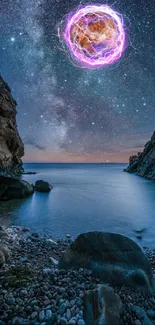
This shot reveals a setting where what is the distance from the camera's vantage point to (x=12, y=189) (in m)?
16.7

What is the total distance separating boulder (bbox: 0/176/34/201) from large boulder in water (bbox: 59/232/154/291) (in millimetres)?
A: 13271

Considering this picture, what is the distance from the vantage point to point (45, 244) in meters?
6.80

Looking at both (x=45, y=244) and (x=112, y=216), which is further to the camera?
(x=112, y=216)

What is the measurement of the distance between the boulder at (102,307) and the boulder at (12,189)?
1482 cm

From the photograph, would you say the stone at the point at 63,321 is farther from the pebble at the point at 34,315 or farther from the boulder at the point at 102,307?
the pebble at the point at 34,315

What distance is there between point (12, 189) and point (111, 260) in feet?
47.7

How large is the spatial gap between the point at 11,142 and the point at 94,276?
3619 cm

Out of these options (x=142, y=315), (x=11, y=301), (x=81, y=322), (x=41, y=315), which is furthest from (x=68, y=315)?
(x=142, y=315)

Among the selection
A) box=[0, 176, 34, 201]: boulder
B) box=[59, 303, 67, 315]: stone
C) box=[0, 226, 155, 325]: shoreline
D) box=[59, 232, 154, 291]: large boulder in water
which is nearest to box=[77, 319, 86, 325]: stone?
box=[0, 226, 155, 325]: shoreline

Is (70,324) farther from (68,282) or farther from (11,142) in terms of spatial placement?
(11,142)

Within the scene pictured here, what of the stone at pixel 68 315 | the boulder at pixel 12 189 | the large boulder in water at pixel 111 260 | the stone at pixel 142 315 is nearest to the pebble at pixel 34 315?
the stone at pixel 68 315

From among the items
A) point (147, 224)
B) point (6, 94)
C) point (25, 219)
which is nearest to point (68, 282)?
point (25, 219)

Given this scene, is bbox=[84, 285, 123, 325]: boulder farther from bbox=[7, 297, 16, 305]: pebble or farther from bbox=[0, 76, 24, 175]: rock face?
bbox=[0, 76, 24, 175]: rock face

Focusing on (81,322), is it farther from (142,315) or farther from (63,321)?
(142,315)
